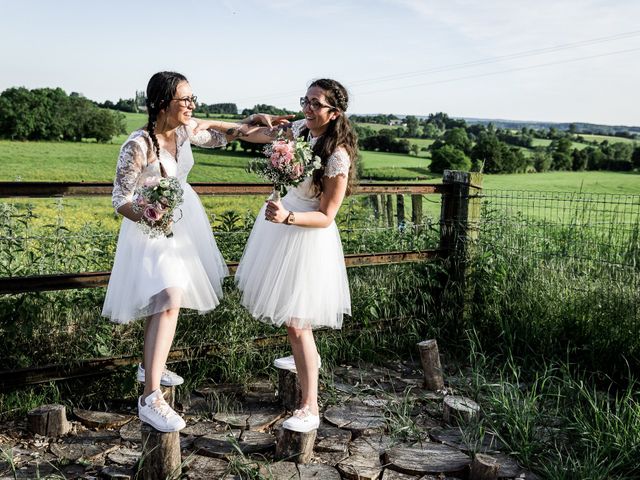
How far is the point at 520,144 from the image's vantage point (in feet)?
123

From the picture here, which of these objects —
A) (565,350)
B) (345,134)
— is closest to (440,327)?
(565,350)

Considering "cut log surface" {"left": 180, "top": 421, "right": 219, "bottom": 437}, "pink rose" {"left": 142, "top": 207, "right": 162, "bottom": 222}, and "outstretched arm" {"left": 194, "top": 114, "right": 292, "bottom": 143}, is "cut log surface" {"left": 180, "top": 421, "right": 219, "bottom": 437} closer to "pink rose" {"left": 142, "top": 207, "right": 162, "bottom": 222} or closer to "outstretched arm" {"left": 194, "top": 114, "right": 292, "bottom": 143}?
"pink rose" {"left": 142, "top": 207, "right": 162, "bottom": 222}

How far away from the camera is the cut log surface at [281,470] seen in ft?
10.4

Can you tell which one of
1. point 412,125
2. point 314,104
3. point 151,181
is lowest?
point 151,181

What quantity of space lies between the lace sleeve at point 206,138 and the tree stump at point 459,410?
2.20 metres

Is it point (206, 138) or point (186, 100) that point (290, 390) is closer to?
point (206, 138)

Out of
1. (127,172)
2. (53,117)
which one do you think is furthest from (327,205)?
(53,117)

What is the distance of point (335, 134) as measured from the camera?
336 centimetres

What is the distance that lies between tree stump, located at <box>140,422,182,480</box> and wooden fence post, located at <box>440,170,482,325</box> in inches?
121

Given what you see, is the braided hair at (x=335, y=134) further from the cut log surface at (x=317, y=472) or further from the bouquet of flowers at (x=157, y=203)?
the cut log surface at (x=317, y=472)

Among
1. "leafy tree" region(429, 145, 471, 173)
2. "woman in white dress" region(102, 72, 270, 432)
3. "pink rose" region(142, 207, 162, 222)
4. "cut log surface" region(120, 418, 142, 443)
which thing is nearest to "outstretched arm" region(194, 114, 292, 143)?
Answer: "woman in white dress" region(102, 72, 270, 432)

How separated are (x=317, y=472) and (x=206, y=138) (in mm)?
2036

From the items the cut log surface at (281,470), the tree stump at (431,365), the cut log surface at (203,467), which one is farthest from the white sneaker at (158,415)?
the tree stump at (431,365)

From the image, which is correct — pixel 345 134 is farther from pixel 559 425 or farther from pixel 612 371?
pixel 612 371
